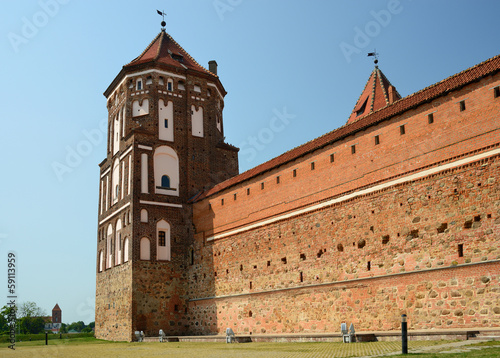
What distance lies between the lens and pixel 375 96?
2305 cm

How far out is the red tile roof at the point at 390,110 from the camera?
12.6 m

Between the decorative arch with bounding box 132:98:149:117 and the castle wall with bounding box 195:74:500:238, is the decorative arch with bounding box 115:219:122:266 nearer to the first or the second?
the castle wall with bounding box 195:74:500:238

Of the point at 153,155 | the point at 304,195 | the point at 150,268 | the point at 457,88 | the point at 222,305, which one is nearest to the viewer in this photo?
the point at 457,88

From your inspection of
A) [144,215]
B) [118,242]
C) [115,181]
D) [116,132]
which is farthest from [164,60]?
[118,242]

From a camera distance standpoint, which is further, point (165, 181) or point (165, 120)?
point (165, 120)

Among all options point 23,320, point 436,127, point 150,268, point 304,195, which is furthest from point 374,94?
point 23,320

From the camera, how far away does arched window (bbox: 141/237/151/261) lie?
73.6 ft

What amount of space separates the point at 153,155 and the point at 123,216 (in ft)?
10.4

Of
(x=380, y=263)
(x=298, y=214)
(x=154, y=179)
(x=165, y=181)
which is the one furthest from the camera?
(x=165, y=181)

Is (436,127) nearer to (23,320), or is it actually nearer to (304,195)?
(304,195)

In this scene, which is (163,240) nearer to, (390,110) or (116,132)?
(116,132)

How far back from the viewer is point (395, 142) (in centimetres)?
1423

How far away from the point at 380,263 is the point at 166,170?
12.9 metres

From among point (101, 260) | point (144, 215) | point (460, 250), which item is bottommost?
point (460, 250)
